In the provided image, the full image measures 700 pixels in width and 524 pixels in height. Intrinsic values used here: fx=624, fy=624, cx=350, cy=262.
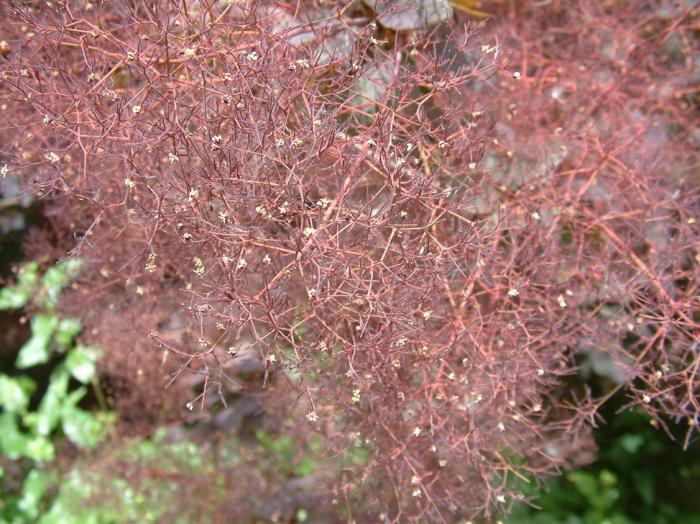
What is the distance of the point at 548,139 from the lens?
147 cm

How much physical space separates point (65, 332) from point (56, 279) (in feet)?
1.43

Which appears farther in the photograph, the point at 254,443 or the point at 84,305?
the point at 254,443

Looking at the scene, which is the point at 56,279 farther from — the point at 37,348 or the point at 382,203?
the point at 382,203

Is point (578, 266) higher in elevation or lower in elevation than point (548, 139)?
lower

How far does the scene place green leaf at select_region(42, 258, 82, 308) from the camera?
146 centimetres

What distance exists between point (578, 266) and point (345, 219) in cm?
59

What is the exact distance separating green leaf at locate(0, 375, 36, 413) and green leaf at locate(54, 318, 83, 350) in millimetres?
383

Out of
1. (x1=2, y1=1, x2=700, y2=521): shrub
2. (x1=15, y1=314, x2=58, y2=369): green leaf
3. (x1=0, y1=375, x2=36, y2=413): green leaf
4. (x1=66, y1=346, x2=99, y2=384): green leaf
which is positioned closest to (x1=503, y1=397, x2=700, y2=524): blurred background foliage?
(x1=2, y1=1, x2=700, y2=521): shrub

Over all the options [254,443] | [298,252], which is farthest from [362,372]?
[254,443]

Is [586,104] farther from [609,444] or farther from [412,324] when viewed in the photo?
[609,444]

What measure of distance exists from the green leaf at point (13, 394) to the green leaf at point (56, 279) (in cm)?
92

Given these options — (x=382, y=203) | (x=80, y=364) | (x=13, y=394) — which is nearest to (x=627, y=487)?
(x=382, y=203)

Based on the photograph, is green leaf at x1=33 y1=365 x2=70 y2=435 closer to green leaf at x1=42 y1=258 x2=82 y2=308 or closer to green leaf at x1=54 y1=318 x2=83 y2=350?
green leaf at x1=54 y1=318 x2=83 y2=350

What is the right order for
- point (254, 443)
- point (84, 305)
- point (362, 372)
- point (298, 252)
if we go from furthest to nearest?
point (254, 443) < point (84, 305) < point (362, 372) < point (298, 252)
